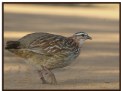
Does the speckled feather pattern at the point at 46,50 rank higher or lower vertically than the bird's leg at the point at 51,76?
higher

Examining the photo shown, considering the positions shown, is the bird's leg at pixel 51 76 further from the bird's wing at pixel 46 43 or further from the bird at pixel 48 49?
the bird's wing at pixel 46 43

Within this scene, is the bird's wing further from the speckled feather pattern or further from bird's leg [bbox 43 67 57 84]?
bird's leg [bbox 43 67 57 84]

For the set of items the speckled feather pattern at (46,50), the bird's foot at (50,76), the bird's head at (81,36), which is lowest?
the bird's foot at (50,76)

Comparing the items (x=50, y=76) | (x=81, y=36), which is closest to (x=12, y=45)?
(x=50, y=76)

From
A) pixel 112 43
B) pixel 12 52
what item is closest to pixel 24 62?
pixel 12 52

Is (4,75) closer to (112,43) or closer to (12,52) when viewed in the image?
(12,52)

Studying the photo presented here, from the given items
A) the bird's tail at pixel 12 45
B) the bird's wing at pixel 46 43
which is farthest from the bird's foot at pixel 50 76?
the bird's tail at pixel 12 45
